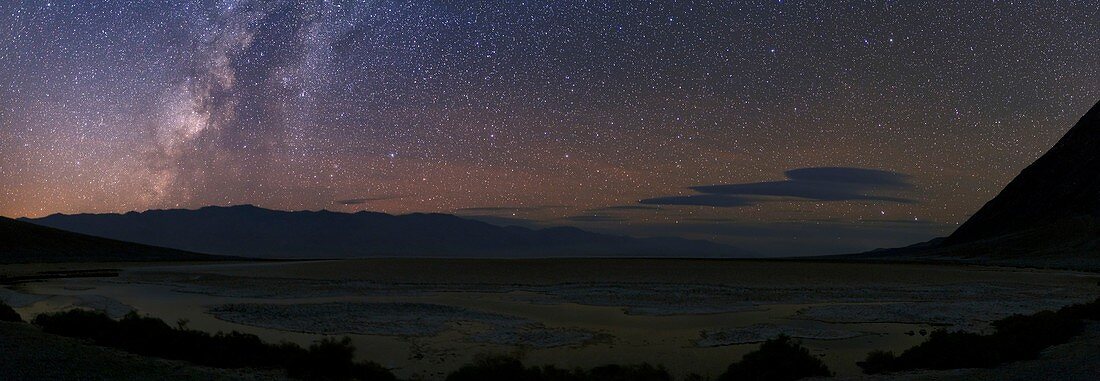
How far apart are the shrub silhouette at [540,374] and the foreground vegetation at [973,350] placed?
5.30 metres

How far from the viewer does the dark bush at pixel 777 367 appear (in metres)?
15.7

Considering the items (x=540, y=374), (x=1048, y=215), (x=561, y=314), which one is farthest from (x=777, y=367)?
(x=1048, y=215)

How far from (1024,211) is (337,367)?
15575 cm

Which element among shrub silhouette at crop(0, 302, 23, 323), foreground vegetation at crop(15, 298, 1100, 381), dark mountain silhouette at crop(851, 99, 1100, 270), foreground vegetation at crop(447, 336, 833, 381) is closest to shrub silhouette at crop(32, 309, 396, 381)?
foreground vegetation at crop(15, 298, 1100, 381)

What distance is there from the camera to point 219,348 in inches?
669

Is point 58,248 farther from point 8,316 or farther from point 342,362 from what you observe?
point 342,362

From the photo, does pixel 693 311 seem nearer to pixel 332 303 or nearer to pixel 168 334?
pixel 332 303

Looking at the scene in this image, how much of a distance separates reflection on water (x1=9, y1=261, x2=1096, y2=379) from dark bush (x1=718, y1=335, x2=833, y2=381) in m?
1.24

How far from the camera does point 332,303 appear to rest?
32.5 m

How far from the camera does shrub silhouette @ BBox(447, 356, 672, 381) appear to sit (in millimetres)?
15359

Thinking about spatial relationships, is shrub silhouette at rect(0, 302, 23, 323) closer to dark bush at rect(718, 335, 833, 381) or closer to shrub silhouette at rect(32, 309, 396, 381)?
shrub silhouette at rect(32, 309, 396, 381)

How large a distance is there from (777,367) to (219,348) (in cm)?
1286

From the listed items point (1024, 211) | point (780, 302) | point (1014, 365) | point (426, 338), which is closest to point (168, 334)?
point (426, 338)

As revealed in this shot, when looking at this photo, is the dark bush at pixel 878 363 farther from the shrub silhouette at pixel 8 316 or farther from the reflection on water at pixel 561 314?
the shrub silhouette at pixel 8 316
